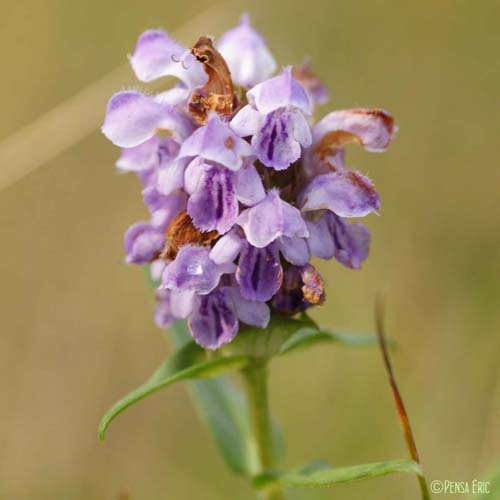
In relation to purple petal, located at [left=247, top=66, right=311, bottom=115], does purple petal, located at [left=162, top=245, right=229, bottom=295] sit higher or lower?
lower

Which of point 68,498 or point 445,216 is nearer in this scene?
point 68,498

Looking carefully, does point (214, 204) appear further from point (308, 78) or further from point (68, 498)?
point (68, 498)

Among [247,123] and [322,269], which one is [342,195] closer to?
[247,123]

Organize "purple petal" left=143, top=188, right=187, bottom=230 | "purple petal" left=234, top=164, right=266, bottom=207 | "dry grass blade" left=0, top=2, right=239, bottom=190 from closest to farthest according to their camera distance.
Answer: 1. "purple petal" left=234, top=164, right=266, bottom=207
2. "purple petal" left=143, top=188, right=187, bottom=230
3. "dry grass blade" left=0, top=2, right=239, bottom=190

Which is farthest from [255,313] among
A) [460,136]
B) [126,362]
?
[460,136]

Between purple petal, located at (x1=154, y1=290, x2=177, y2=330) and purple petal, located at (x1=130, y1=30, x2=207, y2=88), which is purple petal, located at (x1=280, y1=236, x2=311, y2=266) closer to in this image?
purple petal, located at (x1=154, y1=290, x2=177, y2=330)

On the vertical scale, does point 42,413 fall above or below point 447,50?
below

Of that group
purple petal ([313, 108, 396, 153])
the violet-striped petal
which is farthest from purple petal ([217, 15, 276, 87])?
the violet-striped petal

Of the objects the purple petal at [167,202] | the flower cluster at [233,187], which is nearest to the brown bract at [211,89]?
the flower cluster at [233,187]

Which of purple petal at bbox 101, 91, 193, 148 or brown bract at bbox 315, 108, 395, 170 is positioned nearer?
purple petal at bbox 101, 91, 193, 148
